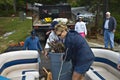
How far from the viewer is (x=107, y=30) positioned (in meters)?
15.8

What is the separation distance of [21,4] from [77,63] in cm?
5200

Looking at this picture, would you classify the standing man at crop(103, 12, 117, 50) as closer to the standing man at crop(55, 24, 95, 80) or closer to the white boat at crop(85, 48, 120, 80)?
the white boat at crop(85, 48, 120, 80)

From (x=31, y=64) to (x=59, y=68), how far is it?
2.68m

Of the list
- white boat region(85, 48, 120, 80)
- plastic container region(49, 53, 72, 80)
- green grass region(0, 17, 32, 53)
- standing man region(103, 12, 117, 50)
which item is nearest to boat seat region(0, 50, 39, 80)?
white boat region(85, 48, 120, 80)

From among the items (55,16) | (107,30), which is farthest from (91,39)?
(107,30)

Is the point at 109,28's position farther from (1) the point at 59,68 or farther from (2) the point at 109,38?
(1) the point at 59,68

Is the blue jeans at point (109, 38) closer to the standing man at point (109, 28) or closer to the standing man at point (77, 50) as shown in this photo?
the standing man at point (109, 28)

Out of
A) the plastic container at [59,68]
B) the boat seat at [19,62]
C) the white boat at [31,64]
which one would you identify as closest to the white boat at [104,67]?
the white boat at [31,64]

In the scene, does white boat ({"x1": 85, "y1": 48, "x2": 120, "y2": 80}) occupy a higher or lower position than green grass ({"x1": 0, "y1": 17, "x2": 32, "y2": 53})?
higher

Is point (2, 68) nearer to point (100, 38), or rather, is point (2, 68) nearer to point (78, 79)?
point (78, 79)

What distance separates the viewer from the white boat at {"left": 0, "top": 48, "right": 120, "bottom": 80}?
365 inches

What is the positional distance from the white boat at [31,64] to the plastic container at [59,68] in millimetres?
1690

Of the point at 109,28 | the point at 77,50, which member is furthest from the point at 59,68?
the point at 109,28

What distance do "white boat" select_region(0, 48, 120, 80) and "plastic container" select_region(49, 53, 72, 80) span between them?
66.6 inches
